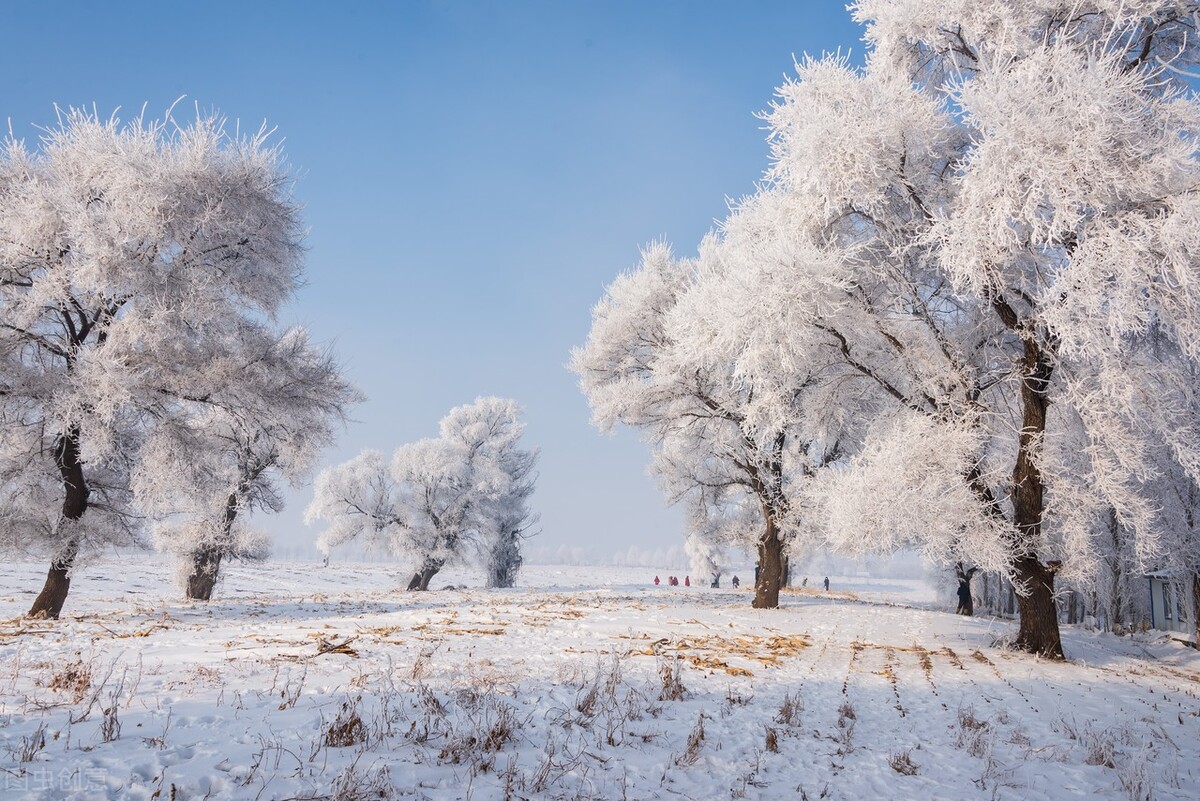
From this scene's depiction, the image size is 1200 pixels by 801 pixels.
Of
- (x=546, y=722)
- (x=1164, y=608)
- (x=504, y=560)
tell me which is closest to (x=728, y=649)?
(x=546, y=722)

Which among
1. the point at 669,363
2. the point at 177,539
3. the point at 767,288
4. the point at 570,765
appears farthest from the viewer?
the point at 177,539

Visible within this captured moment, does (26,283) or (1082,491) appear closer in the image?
(1082,491)

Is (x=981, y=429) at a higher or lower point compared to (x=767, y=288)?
lower

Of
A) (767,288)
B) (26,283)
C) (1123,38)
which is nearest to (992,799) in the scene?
(767,288)

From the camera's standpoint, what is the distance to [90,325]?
42.0 feet

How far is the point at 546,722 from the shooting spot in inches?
183

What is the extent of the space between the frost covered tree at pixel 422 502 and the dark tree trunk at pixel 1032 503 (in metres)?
27.0

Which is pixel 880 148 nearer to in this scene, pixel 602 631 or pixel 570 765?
pixel 602 631

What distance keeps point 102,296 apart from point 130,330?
4.25ft

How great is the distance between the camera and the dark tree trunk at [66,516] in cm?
1240

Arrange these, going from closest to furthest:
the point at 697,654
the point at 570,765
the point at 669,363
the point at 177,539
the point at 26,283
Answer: the point at 570,765 → the point at 697,654 → the point at 26,283 → the point at 669,363 → the point at 177,539

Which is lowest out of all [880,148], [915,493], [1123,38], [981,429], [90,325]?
[915,493]

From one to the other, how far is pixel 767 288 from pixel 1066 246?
4.49 meters

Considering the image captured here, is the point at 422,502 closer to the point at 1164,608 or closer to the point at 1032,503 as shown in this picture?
the point at 1032,503
